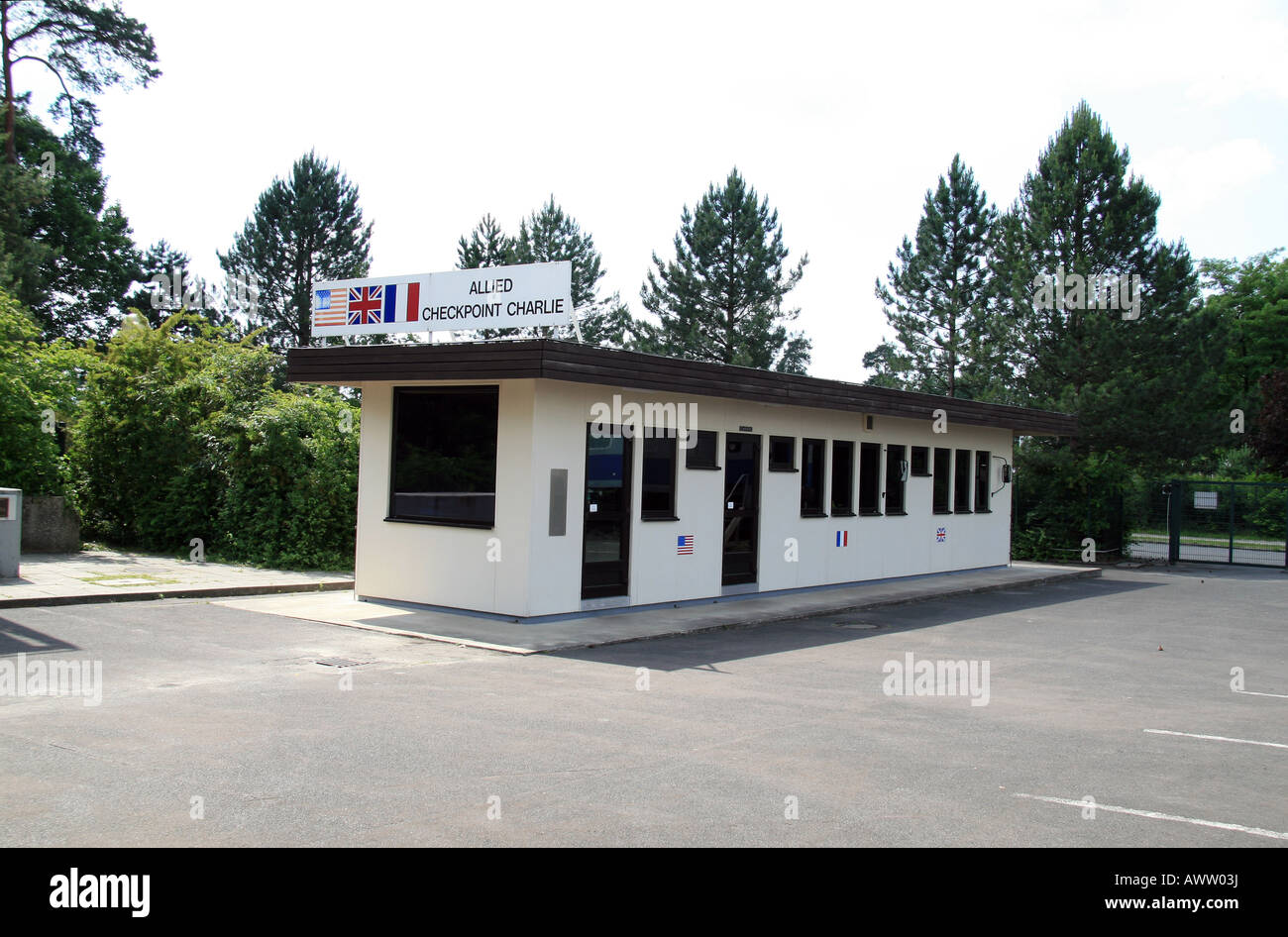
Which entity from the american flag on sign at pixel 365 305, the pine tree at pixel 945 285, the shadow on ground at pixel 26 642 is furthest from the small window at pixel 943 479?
the pine tree at pixel 945 285

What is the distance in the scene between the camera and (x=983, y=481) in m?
22.7

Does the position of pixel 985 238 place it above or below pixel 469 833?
above

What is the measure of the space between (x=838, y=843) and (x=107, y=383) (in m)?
18.3

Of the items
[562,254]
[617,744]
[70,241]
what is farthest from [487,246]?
[617,744]

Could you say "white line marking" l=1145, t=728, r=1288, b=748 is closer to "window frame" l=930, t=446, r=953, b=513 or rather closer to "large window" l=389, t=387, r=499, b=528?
"large window" l=389, t=387, r=499, b=528

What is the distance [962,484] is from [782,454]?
273 inches

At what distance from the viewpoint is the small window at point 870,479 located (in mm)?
18828

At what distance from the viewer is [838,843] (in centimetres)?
514

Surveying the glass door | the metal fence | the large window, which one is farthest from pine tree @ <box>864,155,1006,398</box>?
the large window

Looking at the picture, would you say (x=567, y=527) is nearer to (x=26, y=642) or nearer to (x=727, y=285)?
(x=26, y=642)

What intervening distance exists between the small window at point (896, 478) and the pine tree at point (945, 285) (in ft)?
77.5
